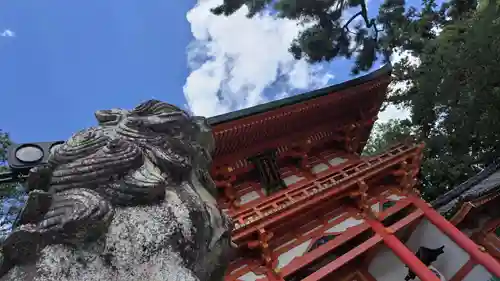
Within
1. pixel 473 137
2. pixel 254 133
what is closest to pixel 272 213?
pixel 254 133

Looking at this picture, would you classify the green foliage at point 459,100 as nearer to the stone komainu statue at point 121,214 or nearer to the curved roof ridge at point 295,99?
the curved roof ridge at point 295,99

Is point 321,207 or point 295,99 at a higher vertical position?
point 295,99

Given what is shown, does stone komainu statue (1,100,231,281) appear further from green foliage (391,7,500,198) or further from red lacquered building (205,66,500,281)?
green foliage (391,7,500,198)

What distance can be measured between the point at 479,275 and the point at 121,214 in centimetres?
892

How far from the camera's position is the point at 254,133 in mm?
9750

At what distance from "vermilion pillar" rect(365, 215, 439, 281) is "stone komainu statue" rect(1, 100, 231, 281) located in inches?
271

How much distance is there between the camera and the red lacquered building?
26.9ft

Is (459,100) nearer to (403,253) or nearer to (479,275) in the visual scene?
(479,275)

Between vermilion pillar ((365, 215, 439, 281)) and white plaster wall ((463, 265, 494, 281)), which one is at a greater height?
vermilion pillar ((365, 215, 439, 281))

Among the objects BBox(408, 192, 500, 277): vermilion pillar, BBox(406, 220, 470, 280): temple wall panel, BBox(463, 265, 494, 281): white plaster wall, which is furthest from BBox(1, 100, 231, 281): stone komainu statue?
BBox(406, 220, 470, 280): temple wall panel

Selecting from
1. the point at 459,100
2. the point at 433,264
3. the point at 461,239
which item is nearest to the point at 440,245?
the point at 433,264

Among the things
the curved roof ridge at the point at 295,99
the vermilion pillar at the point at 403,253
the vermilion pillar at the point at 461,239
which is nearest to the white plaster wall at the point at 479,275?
the vermilion pillar at the point at 461,239

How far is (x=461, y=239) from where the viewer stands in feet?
30.3

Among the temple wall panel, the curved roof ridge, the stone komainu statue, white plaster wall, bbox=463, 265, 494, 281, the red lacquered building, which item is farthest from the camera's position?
the temple wall panel
